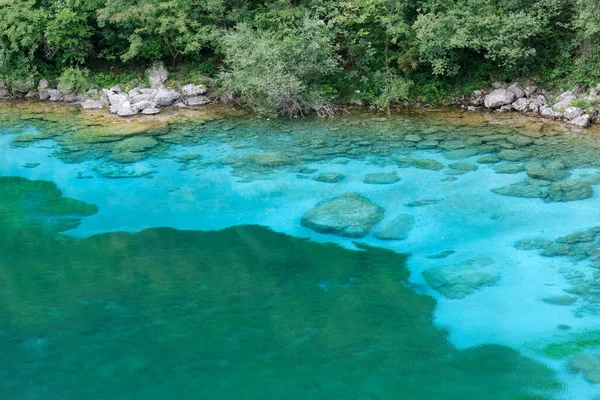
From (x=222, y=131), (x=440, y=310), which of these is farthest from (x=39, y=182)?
(x=440, y=310)

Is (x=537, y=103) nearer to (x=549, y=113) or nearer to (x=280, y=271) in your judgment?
(x=549, y=113)

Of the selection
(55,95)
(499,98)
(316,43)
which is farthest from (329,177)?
(55,95)

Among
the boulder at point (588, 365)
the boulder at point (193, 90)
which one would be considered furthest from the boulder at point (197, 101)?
the boulder at point (588, 365)

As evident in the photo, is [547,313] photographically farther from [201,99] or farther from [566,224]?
[201,99]

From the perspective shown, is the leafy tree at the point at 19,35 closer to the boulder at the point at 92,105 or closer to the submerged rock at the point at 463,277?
the boulder at the point at 92,105

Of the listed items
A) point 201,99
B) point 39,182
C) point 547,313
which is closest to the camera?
point 547,313

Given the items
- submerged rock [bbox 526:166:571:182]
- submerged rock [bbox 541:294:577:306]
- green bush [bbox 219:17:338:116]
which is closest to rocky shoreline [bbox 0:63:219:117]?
green bush [bbox 219:17:338:116]

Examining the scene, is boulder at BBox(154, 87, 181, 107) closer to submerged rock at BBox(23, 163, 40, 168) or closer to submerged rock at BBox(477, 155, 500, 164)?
submerged rock at BBox(23, 163, 40, 168)
